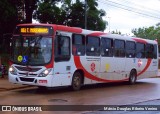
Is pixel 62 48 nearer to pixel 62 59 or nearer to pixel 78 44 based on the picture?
pixel 62 59

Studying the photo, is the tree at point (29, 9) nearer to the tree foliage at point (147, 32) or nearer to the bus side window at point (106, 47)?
the bus side window at point (106, 47)

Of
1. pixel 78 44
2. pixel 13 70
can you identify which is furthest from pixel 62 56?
pixel 13 70

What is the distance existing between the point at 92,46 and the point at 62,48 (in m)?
2.70

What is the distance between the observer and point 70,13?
119 ft

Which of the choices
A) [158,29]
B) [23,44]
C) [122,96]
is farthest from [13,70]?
[158,29]

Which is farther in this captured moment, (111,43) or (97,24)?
(97,24)

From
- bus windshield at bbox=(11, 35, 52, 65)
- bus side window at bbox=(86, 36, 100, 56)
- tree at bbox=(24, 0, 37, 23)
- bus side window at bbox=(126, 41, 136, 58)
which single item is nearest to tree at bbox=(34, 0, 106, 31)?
tree at bbox=(24, 0, 37, 23)

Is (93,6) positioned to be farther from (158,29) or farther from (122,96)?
(158,29)

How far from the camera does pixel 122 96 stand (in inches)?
672

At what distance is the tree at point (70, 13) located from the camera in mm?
33344

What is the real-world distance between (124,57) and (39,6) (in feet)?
40.3

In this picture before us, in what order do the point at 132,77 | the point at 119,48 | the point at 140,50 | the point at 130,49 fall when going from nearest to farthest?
the point at 119,48 → the point at 130,49 → the point at 132,77 → the point at 140,50

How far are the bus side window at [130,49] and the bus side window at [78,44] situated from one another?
4.96m

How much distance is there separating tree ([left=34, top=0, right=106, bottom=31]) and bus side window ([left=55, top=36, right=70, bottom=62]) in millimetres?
15229
